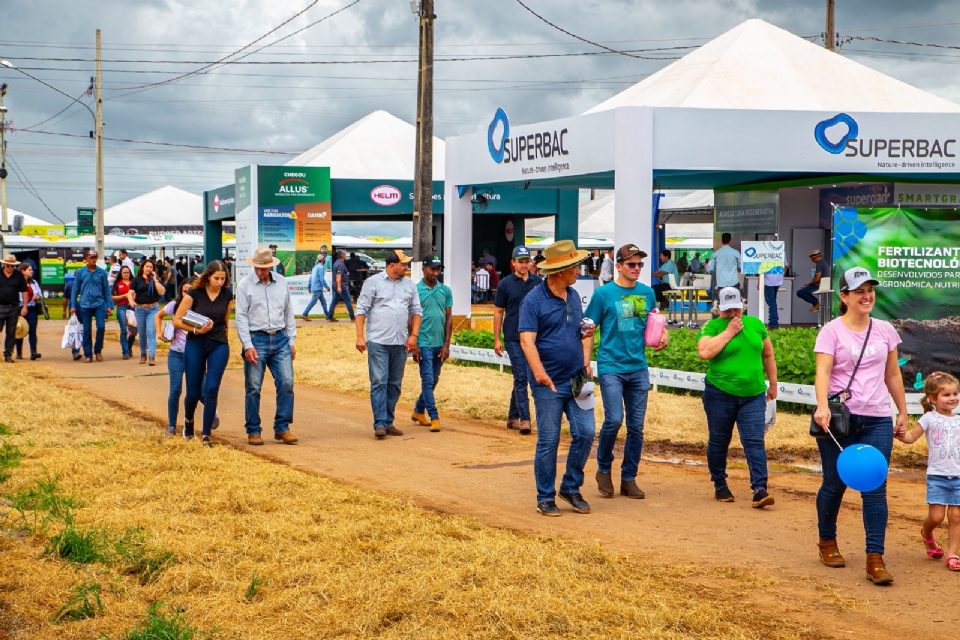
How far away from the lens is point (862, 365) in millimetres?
6266

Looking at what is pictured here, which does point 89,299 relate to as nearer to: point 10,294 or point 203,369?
point 10,294

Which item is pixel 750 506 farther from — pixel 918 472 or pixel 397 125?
pixel 397 125

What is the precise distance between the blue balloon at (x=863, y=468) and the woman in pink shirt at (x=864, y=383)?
0.63 feet

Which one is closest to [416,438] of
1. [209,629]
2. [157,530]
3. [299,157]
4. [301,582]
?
[157,530]

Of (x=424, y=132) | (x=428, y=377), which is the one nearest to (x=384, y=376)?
(x=428, y=377)

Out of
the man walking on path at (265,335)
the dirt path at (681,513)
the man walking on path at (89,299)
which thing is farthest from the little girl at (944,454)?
the man walking on path at (89,299)

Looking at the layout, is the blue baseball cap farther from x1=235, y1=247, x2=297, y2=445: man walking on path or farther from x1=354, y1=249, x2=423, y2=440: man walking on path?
x1=235, y1=247, x2=297, y2=445: man walking on path

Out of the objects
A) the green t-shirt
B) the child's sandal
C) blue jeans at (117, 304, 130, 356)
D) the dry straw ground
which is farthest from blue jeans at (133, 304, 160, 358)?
the child's sandal

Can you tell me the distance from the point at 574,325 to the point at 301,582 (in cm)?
283

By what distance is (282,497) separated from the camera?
7.91 m

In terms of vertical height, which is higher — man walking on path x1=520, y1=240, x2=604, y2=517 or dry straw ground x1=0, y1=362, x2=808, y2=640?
man walking on path x1=520, y1=240, x2=604, y2=517

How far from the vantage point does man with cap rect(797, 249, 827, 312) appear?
2217 cm

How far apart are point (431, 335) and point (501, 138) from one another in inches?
399

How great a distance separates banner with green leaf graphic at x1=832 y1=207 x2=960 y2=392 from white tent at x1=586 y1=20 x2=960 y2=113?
30.9 feet
